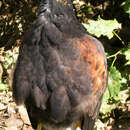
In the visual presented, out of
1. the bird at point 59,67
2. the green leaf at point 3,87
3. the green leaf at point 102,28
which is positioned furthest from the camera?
the green leaf at point 3,87

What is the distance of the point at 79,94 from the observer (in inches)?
111

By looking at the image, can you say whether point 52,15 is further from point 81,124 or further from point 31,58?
point 81,124

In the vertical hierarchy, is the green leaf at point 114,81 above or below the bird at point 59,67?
below

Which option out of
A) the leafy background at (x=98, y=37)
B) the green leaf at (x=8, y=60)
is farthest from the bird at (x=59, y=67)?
the green leaf at (x=8, y=60)

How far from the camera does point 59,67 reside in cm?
278

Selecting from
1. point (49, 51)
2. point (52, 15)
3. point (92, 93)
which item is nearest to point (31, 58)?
point (49, 51)

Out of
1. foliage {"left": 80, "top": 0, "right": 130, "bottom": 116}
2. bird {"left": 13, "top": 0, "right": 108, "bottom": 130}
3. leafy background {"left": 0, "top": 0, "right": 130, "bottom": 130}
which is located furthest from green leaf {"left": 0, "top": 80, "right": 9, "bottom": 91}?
bird {"left": 13, "top": 0, "right": 108, "bottom": 130}

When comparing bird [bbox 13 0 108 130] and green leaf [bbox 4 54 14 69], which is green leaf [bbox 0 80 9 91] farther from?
bird [bbox 13 0 108 130]

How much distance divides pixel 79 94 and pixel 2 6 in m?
3.38

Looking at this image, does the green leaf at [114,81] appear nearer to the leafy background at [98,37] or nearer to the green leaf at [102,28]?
the leafy background at [98,37]

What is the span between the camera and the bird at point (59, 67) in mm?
2793

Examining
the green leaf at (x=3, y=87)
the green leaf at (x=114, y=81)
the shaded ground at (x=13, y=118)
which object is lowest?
the shaded ground at (x=13, y=118)

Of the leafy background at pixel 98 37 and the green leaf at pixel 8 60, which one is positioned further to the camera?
the green leaf at pixel 8 60

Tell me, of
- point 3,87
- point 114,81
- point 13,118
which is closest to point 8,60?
point 3,87
